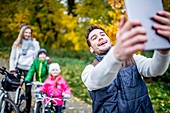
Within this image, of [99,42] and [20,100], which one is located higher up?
[99,42]

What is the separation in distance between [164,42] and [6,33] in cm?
2093

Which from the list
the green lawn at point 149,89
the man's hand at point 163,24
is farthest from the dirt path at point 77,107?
the man's hand at point 163,24

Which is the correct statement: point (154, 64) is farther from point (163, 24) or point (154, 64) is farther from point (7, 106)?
point (7, 106)

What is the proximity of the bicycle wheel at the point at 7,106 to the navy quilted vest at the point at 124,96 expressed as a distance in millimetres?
4319

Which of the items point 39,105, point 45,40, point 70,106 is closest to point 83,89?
point 70,106

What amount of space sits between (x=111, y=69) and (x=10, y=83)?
498 centimetres

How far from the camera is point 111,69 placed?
1437 millimetres

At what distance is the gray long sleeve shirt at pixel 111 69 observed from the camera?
141cm

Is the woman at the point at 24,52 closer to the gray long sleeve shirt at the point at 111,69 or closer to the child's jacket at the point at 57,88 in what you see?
the child's jacket at the point at 57,88

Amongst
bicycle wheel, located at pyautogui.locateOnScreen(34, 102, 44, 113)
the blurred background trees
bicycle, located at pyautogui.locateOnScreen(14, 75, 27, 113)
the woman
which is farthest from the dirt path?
the blurred background trees

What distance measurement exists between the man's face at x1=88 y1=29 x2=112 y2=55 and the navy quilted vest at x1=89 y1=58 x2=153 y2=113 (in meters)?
0.17

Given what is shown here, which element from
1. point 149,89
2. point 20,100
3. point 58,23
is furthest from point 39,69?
point 58,23

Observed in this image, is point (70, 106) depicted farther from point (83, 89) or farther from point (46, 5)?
point (46, 5)

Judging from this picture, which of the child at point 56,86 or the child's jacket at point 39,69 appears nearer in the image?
the child at point 56,86
